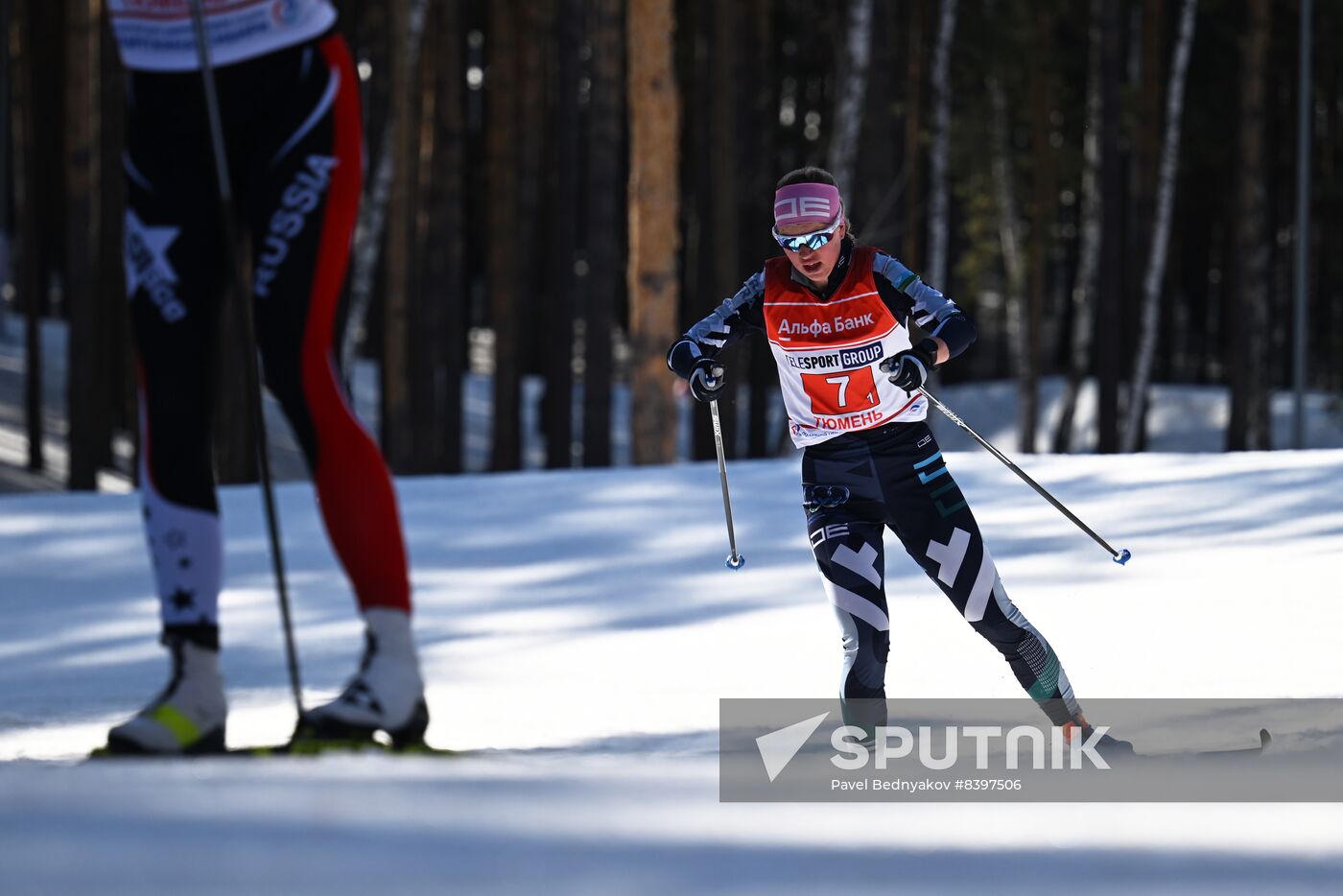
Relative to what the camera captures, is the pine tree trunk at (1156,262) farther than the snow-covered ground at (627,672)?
Yes

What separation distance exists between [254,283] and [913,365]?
210 cm

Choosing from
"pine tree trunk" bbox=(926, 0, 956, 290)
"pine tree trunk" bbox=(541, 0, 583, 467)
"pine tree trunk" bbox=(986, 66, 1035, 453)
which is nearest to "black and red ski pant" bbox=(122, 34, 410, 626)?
"pine tree trunk" bbox=(541, 0, 583, 467)

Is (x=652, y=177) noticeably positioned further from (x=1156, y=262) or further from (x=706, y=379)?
(x=1156, y=262)

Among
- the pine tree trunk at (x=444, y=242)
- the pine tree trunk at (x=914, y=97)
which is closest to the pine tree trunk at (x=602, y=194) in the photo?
the pine tree trunk at (x=444, y=242)

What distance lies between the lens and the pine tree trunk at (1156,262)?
23922 millimetres

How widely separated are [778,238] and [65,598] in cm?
474

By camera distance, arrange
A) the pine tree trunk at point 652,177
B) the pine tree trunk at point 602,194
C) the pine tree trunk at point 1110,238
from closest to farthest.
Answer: the pine tree trunk at point 652,177, the pine tree trunk at point 602,194, the pine tree trunk at point 1110,238

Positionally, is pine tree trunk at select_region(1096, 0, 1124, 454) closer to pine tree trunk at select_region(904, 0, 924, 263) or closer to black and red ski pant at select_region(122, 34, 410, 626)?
pine tree trunk at select_region(904, 0, 924, 263)

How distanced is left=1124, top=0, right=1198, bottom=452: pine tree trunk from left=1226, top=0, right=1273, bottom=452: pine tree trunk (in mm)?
1099

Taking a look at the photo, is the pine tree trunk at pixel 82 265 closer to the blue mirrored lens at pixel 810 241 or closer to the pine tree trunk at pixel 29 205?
the pine tree trunk at pixel 29 205

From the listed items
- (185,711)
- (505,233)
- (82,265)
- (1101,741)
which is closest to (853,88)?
(505,233)

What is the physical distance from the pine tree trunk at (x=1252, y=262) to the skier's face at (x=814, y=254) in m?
19.8

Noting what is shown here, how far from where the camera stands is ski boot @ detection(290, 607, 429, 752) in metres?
2.95

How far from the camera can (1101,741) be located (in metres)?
4.64
